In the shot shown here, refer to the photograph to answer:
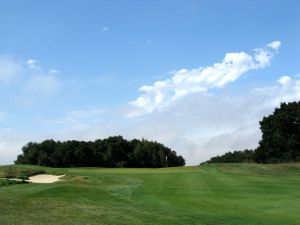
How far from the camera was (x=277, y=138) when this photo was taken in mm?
109938

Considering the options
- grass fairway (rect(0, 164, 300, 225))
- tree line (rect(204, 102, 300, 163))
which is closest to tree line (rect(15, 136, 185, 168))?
tree line (rect(204, 102, 300, 163))

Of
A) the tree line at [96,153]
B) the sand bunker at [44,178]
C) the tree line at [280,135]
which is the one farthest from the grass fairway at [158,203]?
the tree line at [96,153]

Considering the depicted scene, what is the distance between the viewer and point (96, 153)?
12694 cm

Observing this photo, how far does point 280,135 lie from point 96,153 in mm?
45622

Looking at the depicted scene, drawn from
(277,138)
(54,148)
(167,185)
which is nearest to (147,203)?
(167,185)

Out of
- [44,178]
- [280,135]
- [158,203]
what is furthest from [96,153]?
[158,203]

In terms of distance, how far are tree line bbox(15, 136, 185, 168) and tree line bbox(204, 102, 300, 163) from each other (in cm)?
2710

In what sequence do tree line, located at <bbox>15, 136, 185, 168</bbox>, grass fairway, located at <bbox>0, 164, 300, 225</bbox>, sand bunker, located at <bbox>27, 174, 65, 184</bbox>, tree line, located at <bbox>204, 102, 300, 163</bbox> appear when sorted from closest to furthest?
grass fairway, located at <bbox>0, 164, 300, 225</bbox> < sand bunker, located at <bbox>27, 174, 65, 184</bbox> < tree line, located at <bbox>204, 102, 300, 163</bbox> < tree line, located at <bbox>15, 136, 185, 168</bbox>

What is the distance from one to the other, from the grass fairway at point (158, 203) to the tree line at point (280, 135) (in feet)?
244

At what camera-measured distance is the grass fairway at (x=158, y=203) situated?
1858 centimetres

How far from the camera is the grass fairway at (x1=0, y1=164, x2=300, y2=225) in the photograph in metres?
18.6

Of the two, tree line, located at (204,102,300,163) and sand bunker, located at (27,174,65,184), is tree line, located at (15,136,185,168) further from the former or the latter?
sand bunker, located at (27,174,65,184)

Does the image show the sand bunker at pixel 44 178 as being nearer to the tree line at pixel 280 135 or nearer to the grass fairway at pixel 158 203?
the grass fairway at pixel 158 203

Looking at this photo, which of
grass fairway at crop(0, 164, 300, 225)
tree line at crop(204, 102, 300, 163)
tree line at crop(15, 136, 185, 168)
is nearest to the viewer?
grass fairway at crop(0, 164, 300, 225)
